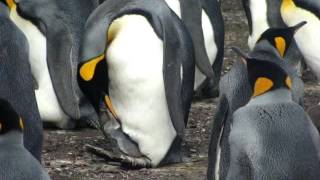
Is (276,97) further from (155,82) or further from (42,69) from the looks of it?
(42,69)

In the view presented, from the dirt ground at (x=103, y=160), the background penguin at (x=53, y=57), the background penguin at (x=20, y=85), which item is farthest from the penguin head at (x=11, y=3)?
the background penguin at (x=20, y=85)

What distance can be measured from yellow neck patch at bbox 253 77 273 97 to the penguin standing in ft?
7.82

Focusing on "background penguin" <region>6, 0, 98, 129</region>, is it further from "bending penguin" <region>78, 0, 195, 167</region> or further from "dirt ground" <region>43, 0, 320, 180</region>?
"bending penguin" <region>78, 0, 195, 167</region>

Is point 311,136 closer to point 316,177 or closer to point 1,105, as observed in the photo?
point 316,177

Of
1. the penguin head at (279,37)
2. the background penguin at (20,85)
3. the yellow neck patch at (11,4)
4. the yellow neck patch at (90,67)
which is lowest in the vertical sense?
the yellow neck patch at (90,67)

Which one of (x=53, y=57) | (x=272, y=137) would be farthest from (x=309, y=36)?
(x=272, y=137)

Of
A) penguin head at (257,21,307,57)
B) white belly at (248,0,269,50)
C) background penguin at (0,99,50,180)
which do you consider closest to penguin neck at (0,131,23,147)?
background penguin at (0,99,50,180)

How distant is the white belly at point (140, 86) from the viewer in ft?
20.3

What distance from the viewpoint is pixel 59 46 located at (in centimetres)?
680

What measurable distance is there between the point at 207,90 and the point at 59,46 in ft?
3.43

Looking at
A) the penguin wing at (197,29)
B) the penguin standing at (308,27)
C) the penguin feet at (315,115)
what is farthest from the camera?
the penguin standing at (308,27)

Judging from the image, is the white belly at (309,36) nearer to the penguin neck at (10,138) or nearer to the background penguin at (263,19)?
the background penguin at (263,19)

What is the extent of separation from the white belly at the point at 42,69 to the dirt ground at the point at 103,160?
0.33 ft

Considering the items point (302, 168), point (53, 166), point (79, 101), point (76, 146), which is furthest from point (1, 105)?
point (79, 101)
